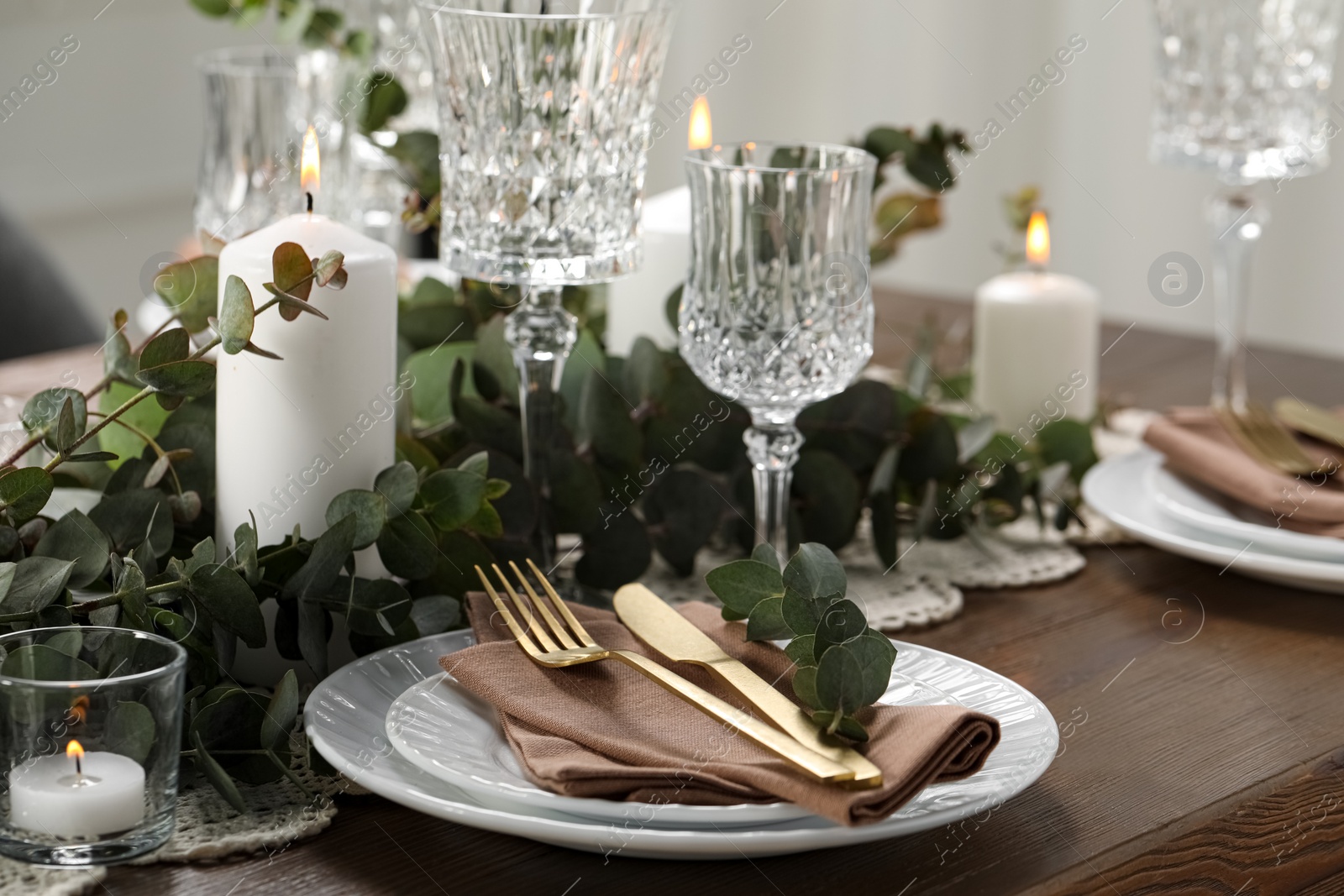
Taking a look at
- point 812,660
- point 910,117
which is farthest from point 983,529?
point 910,117

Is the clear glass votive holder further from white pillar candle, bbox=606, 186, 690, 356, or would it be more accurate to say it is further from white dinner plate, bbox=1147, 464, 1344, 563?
white dinner plate, bbox=1147, 464, 1344, 563

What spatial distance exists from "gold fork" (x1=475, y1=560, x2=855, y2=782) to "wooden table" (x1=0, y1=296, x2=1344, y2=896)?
5cm

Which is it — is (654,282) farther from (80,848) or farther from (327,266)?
(80,848)

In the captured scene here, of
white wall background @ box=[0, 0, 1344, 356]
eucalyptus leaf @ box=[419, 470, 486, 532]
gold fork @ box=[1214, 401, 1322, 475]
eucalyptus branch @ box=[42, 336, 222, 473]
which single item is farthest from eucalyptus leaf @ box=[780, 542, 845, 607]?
white wall background @ box=[0, 0, 1344, 356]

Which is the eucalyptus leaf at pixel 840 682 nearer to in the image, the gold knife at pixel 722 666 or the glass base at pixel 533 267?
the gold knife at pixel 722 666

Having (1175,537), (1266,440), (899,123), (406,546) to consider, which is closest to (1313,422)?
(1266,440)

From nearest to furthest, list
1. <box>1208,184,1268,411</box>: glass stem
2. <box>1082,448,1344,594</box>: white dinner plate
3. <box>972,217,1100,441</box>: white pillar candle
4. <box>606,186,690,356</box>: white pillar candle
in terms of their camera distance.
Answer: <box>1082,448,1344,594</box>: white dinner plate < <box>606,186,690,356</box>: white pillar candle < <box>972,217,1100,441</box>: white pillar candle < <box>1208,184,1268,411</box>: glass stem

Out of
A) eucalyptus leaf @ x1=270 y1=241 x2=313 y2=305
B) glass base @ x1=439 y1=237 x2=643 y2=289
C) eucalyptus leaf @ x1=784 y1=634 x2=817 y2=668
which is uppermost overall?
eucalyptus leaf @ x1=270 y1=241 x2=313 y2=305

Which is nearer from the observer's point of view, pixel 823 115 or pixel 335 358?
pixel 335 358

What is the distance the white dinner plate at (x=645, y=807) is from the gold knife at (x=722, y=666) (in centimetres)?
2

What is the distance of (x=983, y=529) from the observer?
94 centimetres

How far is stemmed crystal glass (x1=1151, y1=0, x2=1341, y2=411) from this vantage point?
3.73ft

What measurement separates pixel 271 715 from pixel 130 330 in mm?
1310

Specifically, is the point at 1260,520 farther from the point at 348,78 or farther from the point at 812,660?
the point at 348,78
